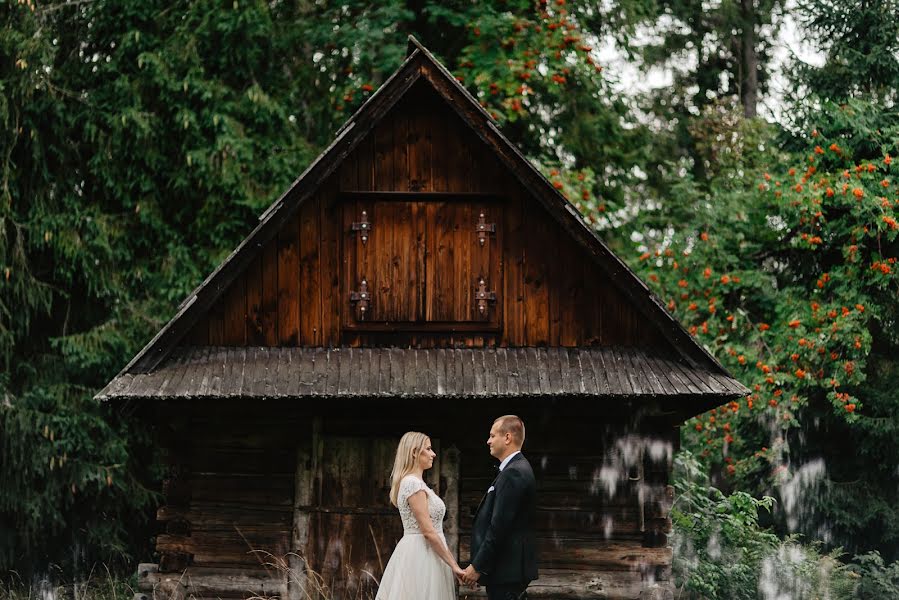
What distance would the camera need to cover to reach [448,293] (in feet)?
35.7

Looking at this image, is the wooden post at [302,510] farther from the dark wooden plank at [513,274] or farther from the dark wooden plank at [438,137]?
the dark wooden plank at [438,137]

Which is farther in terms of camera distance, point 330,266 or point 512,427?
point 330,266

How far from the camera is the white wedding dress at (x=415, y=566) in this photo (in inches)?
312

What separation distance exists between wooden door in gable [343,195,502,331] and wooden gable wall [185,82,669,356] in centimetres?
3

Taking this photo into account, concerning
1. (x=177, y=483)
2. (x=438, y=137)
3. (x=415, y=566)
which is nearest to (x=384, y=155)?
(x=438, y=137)

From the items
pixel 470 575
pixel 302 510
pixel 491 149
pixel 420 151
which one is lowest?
pixel 470 575

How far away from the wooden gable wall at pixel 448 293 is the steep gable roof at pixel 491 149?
0.92 feet

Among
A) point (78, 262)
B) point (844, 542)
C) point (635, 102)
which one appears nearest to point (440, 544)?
point (78, 262)

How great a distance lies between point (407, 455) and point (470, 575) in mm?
954

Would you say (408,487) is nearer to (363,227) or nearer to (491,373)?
(491,373)

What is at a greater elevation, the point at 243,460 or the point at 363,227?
the point at 363,227

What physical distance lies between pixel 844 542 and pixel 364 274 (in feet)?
30.7

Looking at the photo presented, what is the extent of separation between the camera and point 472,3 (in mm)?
17438

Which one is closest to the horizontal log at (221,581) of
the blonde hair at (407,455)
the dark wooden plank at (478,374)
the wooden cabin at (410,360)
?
the wooden cabin at (410,360)
